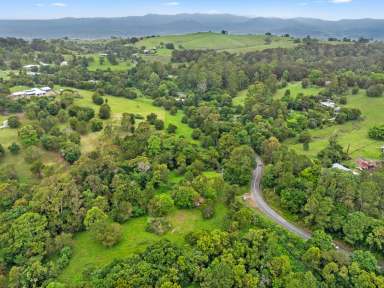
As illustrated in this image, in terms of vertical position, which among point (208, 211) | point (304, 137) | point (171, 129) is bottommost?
point (208, 211)

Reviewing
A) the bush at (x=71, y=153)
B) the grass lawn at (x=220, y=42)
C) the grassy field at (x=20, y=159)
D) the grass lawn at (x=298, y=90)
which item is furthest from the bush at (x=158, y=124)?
the grass lawn at (x=220, y=42)

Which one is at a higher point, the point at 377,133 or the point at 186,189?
the point at 377,133

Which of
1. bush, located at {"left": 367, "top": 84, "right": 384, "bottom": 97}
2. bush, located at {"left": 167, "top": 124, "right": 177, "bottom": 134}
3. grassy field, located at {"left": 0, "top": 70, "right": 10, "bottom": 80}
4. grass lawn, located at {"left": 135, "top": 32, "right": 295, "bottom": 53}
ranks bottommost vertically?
bush, located at {"left": 167, "top": 124, "right": 177, "bottom": 134}

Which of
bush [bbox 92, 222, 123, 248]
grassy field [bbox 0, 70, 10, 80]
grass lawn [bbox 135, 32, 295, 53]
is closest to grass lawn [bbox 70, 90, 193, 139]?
grassy field [bbox 0, 70, 10, 80]

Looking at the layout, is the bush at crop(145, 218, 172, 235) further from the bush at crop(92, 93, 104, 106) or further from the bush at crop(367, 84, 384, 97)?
the bush at crop(367, 84, 384, 97)

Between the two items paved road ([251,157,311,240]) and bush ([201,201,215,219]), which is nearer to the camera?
paved road ([251,157,311,240])

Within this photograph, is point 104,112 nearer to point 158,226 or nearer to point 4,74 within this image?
point 158,226

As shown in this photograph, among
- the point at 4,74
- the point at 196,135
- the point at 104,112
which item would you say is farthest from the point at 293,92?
the point at 4,74
